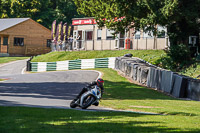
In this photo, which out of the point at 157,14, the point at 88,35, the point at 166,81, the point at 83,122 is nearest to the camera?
the point at 83,122

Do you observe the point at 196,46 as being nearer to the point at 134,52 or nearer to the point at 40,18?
the point at 134,52

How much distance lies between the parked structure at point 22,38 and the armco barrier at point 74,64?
62.2ft

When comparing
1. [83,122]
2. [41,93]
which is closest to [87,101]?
[83,122]

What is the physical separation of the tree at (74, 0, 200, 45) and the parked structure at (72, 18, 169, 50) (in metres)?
5.13

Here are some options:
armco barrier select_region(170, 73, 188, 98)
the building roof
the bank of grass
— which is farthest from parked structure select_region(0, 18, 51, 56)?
the bank of grass


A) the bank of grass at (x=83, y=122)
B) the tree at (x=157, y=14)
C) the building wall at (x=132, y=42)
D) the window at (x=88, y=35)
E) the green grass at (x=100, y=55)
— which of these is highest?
the tree at (x=157, y=14)

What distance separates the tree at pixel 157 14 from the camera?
1139 inches

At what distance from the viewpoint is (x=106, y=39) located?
4531 cm

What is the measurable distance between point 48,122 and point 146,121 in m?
2.69

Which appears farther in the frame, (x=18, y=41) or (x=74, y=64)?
(x=18, y=41)

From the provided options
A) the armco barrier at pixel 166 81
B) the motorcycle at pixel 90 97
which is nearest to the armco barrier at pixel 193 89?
the armco barrier at pixel 166 81

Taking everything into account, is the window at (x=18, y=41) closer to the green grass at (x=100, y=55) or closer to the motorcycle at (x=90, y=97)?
the green grass at (x=100, y=55)

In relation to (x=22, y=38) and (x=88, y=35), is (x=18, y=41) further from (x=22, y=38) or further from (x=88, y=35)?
(x=88, y=35)

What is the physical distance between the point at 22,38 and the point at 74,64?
24.6 metres
